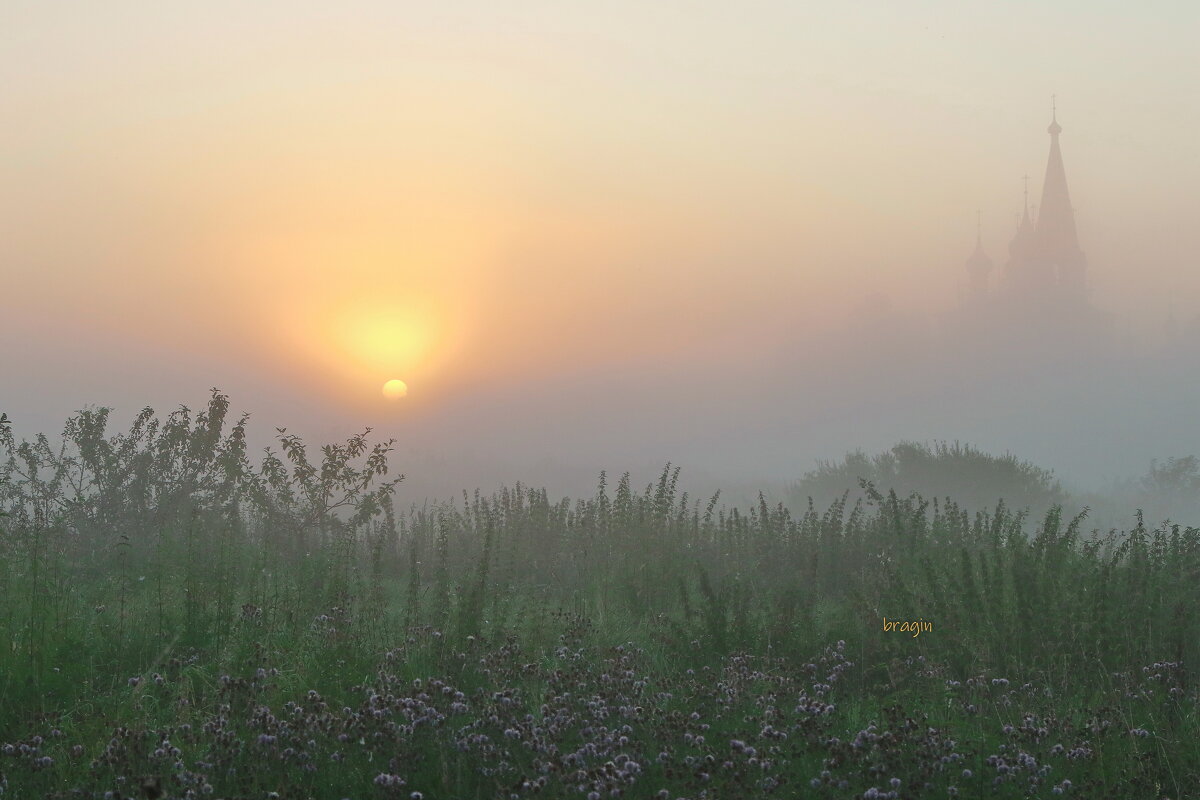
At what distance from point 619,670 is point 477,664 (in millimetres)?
970

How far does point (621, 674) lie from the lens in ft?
18.1

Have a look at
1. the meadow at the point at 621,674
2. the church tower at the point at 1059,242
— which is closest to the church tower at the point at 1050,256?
the church tower at the point at 1059,242

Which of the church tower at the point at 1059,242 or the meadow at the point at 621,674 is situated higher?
the church tower at the point at 1059,242

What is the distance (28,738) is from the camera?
4.55m

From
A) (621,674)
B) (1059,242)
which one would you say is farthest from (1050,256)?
(621,674)

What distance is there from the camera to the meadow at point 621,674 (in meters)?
4.13

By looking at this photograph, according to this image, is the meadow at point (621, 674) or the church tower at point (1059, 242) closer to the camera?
the meadow at point (621, 674)

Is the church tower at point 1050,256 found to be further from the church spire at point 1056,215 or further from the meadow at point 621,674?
the meadow at point 621,674

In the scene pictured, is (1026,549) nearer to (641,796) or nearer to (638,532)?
(638,532)

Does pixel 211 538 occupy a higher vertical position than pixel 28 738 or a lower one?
higher

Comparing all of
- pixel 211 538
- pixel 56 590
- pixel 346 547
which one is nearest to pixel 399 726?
pixel 56 590

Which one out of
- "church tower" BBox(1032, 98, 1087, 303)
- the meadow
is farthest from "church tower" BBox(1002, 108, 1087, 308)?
the meadow

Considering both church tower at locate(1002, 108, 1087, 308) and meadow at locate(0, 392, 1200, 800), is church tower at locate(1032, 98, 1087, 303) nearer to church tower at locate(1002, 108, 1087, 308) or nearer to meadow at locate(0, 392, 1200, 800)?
church tower at locate(1002, 108, 1087, 308)

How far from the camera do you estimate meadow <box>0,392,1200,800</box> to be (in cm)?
413
